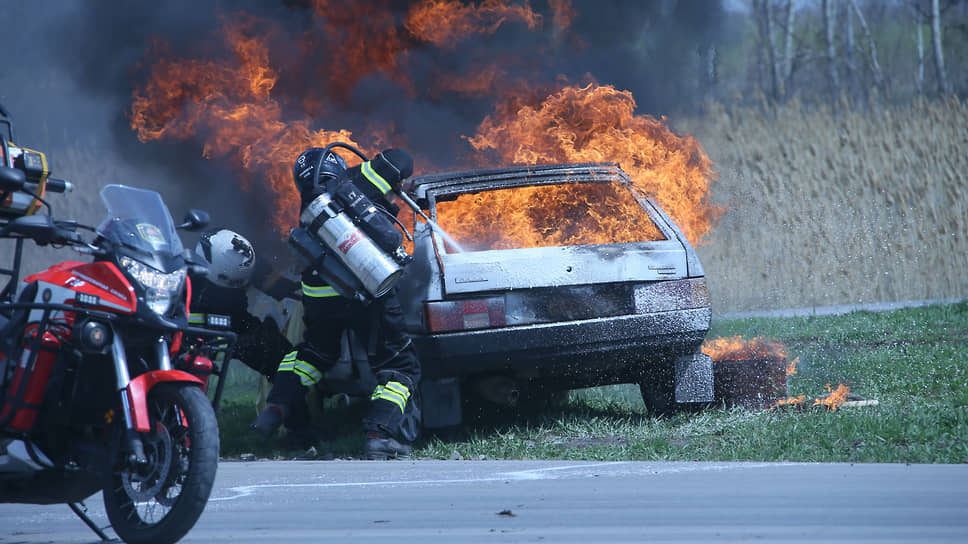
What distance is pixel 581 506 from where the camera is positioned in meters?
4.62

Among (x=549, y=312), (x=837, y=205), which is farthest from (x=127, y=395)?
(x=837, y=205)

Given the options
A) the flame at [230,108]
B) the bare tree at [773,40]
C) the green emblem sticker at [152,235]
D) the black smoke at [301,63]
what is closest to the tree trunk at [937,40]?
the bare tree at [773,40]

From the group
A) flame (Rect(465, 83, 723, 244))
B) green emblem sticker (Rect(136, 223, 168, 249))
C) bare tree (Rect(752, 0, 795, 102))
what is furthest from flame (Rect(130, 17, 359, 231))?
bare tree (Rect(752, 0, 795, 102))

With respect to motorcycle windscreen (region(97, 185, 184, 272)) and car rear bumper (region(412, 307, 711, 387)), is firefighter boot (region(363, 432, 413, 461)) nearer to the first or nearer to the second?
car rear bumper (region(412, 307, 711, 387))

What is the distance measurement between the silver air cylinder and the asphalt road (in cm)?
116

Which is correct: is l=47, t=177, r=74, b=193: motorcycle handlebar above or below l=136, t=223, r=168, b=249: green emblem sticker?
above

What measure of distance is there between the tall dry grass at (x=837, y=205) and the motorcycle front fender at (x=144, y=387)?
12.3m

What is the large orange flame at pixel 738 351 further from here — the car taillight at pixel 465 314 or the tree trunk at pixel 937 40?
the tree trunk at pixel 937 40

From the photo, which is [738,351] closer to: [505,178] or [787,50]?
[505,178]

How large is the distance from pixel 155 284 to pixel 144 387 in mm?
392

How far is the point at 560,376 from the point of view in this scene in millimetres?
6844

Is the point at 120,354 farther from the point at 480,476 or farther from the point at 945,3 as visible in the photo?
the point at 945,3

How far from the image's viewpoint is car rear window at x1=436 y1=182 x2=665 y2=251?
7438 millimetres

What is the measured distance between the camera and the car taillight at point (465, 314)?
6.42m
